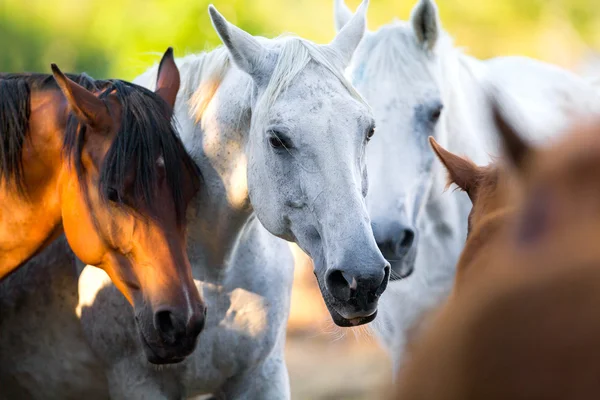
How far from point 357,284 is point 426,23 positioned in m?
2.10

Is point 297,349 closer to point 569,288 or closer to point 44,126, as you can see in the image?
point 44,126

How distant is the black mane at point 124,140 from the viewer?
251 cm

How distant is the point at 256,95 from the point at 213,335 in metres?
0.86

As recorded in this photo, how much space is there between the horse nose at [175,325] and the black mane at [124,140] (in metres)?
0.34

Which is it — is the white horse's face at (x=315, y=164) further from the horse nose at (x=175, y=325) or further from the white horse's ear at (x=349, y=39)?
the horse nose at (x=175, y=325)

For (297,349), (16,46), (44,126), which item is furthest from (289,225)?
(16,46)

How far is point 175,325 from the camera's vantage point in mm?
2408

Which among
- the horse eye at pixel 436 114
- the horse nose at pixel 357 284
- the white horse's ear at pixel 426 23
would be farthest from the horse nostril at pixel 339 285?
the white horse's ear at pixel 426 23

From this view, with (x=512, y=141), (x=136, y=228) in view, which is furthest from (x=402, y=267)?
(x=512, y=141)

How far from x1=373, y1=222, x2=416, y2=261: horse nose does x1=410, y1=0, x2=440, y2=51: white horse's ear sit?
1.03 m

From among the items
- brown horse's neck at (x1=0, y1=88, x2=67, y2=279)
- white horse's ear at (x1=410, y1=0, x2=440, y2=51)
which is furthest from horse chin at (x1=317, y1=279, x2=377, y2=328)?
white horse's ear at (x1=410, y1=0, x2=440, y2=51)

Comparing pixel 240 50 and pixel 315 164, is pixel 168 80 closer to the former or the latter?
pixel 240 50

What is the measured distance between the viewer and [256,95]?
268 cm

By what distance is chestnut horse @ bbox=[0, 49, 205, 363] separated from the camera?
8.06ft
